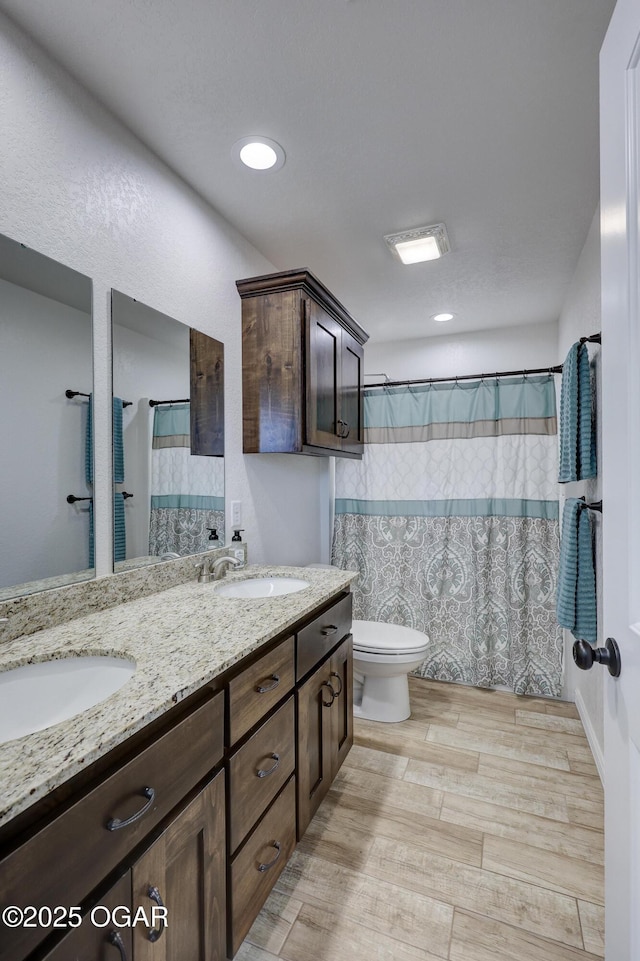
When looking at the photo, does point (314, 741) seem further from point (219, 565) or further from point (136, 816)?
point (136, 816)

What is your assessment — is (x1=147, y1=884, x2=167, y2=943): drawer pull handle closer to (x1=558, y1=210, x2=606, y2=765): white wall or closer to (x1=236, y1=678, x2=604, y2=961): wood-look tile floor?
(x1=236, y1=678, x2=604, y2=961): wood-look tile floor

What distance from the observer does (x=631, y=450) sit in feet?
2.34

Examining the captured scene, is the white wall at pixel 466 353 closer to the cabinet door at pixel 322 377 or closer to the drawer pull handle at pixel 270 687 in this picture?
A: the cabinet door at pixel 322 377

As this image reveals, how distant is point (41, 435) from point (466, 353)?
2.93 meters

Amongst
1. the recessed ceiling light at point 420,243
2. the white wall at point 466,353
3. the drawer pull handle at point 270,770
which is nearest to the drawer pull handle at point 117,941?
the drawer pull handle at point 270,770

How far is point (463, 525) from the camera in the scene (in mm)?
2936

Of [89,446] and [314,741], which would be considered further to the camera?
[314,741]

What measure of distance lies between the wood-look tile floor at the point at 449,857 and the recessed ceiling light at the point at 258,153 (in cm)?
243

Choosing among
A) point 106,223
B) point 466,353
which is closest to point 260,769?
point 106,223

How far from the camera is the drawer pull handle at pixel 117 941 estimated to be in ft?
2.26

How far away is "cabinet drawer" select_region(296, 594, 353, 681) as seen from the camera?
1422 millimetres

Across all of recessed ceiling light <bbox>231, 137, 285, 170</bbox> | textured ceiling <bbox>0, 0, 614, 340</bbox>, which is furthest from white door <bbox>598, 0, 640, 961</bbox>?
recessed ceiling light <bbox>231, 137, 285, 170</bbox>

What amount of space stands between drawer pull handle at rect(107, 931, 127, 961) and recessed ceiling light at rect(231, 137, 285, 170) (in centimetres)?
201

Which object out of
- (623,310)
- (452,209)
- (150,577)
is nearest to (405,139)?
(452,209)
